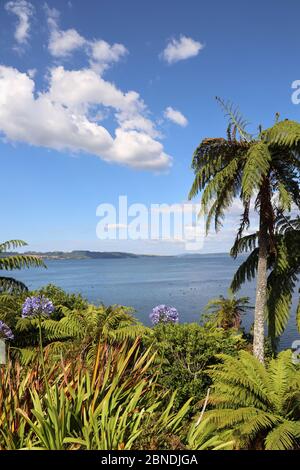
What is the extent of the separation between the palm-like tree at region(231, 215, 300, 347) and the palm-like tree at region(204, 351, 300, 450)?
5.15 m

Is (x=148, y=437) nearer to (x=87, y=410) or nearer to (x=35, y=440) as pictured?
(x=87, y=410)

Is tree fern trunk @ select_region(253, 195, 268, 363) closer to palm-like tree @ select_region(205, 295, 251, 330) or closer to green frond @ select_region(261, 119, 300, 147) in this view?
green frond @ select_region(261, 119, 300, 147)

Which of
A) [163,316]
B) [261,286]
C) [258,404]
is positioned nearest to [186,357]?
[163,316]

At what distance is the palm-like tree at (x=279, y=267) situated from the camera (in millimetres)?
12414

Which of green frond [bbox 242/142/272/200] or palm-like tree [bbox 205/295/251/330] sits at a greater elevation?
green frond [bbox 242/142/272/200]

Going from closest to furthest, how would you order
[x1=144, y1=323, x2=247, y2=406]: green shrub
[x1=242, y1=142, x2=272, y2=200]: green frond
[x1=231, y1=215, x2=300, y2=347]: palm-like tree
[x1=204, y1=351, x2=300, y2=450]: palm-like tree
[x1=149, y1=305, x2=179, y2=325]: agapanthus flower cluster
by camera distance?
[x1=204, y1=351, x2=300, y2=450]: palm-like tree
[x1=144, y1=323, x2=247, y2=406]: green shrub
[x1=242, y1=142, x2=272, y2=200]: green frond
[x1=149, y1=305, x2=179, y2=325]: agapanthus flower cluster
[x1=231, y1=215, x2=300, y2=347]: palm-like tree

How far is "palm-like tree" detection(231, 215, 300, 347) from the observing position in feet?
40.7

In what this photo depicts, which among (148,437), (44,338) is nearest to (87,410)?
(148,437)

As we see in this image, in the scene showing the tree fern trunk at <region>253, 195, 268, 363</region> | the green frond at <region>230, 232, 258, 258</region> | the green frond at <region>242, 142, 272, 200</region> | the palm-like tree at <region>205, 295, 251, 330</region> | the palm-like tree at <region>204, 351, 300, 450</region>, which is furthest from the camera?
the palm-like tree at <region>205, 295, 251, 330</region>

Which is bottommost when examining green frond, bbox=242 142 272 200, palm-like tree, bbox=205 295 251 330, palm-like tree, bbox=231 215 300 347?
palm-like tree, bbox=205 295 251 330

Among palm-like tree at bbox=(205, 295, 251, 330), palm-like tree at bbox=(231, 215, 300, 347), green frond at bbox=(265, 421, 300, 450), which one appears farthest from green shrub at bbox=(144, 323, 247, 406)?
palm-like tree at bbox=(205, 295, 251, 330)

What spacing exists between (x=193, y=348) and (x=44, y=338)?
17.2 feet

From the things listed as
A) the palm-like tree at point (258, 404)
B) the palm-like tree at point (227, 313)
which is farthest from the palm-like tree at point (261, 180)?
the palm-like tree at point (227, 313)
